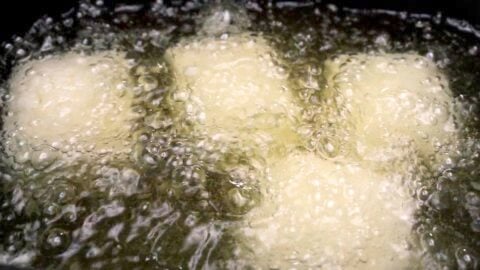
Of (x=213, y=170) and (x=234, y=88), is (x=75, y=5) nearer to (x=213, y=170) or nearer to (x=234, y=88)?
(x=234, y=88)

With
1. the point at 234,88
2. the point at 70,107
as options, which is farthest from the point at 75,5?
the point at 234,88

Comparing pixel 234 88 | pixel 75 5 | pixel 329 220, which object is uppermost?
pixel 75 5

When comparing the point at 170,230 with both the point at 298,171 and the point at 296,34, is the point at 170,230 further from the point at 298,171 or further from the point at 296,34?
the point at 296,34

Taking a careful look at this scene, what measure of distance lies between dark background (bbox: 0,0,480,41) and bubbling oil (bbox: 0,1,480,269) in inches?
1.0

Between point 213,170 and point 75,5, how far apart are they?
615mm

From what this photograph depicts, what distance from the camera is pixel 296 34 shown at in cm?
137

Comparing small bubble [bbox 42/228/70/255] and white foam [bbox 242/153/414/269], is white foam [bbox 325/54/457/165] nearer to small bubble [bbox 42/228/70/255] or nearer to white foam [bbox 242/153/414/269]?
white foam [bbox 242/153/414/269]

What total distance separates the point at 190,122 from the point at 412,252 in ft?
1.73

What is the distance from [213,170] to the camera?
113 centimetres

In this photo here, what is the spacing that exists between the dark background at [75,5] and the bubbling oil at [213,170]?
3 centimetres

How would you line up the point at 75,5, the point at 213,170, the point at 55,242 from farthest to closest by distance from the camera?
the point at 75,5, the point at 213,170, the point at 55,242

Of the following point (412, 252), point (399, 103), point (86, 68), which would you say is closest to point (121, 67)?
point (86, 68)

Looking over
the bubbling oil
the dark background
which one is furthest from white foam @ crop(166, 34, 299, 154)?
the dark background

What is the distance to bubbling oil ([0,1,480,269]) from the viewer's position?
102 centimetres
